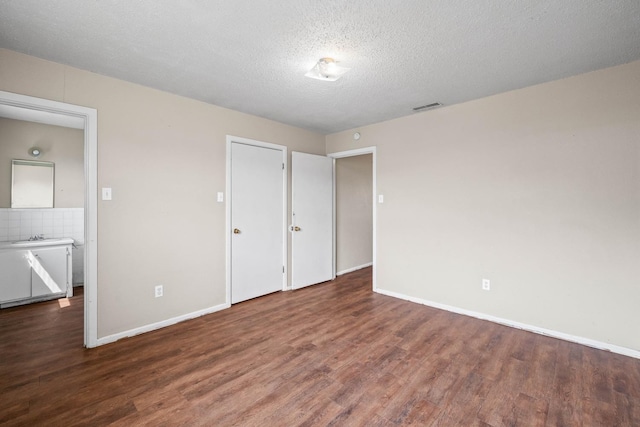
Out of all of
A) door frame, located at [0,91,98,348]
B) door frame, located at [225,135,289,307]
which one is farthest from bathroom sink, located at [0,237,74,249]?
door frame, located at [225,135,289,307]

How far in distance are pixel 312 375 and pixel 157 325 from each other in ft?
5.83

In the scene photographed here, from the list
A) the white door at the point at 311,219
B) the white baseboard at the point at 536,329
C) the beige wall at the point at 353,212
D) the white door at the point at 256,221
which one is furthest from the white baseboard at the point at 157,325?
the white baseboard at the point at 536,329

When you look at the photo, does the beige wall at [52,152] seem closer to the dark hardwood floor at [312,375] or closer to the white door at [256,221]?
the dark hardwood floor at [312,375]

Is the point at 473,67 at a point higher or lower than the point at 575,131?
higher

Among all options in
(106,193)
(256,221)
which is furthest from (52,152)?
(256,221)

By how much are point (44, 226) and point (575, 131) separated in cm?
646

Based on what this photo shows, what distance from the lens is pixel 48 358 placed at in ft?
7.39

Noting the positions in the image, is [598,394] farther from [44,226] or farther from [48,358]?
[44,226]

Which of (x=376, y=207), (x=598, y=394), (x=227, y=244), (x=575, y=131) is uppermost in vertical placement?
(x=575, y=131)

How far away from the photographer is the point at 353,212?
5.20m

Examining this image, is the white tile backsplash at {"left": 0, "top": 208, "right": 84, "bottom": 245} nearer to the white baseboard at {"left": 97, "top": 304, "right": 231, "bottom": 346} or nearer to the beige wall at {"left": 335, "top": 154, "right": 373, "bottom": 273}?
the white baseboard at {"left": 97, "top": 304, "right": 231, "bottom": 346}

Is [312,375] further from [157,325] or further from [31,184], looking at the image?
[31,184]

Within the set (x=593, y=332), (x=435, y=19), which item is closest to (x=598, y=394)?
(x=593, y=332)

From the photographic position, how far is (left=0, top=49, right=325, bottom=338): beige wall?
8.08 ft
